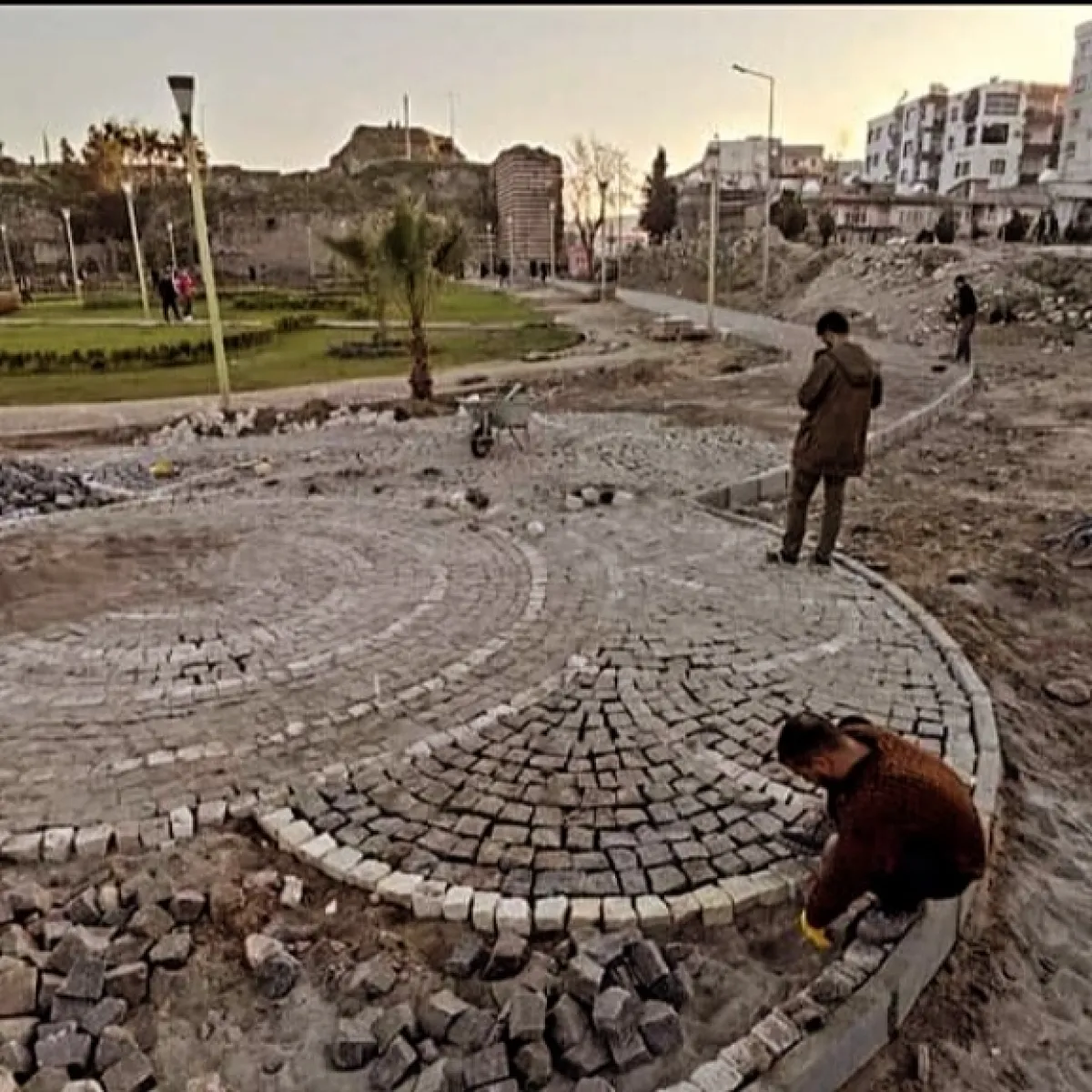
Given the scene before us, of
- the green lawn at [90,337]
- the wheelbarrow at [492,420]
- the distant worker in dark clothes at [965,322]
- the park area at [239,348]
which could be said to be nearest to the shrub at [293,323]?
the park area at [239,348]

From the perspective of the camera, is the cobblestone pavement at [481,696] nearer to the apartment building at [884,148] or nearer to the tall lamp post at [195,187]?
the tall lamp post at [195,187]

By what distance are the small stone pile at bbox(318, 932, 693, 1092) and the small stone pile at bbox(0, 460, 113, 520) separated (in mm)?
7080

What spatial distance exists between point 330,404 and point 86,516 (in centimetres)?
664

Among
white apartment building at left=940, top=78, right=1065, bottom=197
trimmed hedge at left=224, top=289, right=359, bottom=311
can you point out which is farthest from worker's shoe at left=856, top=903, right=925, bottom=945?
white apartment building at left=940, top=78, right=1065, bottom=197

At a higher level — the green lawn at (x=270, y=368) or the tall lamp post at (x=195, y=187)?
the tall lamp post at (x=195, y=187)

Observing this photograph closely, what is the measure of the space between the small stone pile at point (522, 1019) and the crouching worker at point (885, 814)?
Result: 65cm

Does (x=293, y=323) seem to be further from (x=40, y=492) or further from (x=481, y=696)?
(x=481, y=696)

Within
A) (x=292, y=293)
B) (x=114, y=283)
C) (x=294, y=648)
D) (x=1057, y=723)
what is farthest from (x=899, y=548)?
(x=114, y=283)

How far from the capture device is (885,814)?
2744mm

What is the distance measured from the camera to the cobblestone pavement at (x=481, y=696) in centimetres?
363

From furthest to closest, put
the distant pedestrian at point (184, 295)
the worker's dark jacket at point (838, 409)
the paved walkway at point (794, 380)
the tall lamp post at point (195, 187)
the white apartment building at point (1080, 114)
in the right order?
1. the white apartment building at point (1080, 114)
2. the distant pedestrian at point (184, 295)
3. the paved walkway at point (794, 380)
4. the tall lamp post at point (195, 187)
5. the worker's dark jacket at point (838, 409)

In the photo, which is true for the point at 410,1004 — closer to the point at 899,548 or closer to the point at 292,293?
the point at 899,548

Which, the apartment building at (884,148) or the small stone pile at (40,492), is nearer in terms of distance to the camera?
the small stone pile at (40,492)

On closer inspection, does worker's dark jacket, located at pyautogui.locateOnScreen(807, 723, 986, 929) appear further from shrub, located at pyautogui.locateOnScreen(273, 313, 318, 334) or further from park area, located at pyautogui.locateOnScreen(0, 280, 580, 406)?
shrub, located at pyautogui.locateOnScreen(273, 313, 318, 334)
